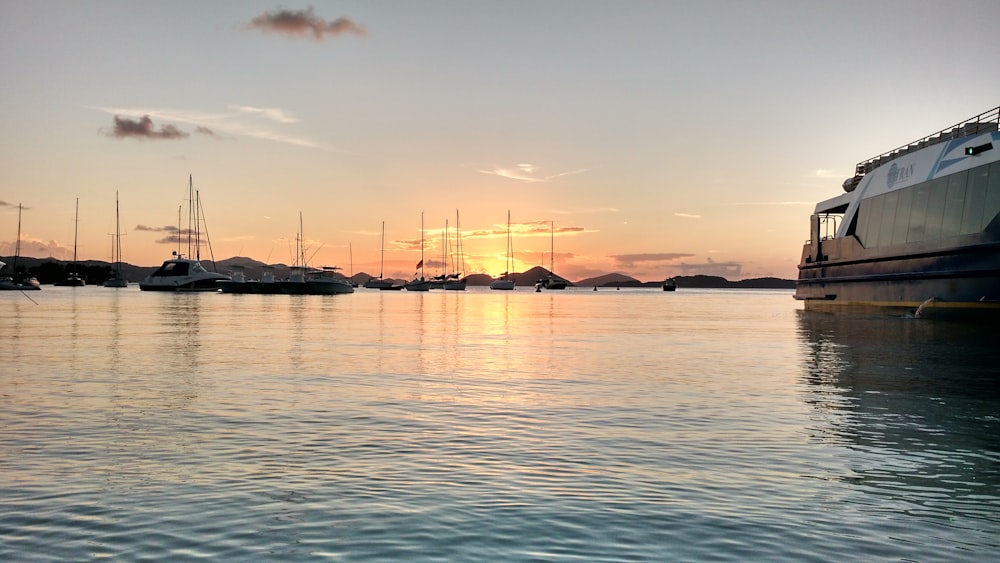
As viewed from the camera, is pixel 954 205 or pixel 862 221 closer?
pixel 954 205

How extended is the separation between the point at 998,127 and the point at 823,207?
24058mm

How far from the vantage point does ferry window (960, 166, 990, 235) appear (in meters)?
38.1

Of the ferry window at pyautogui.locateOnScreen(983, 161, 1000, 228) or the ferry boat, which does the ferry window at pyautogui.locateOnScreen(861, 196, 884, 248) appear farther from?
the ferry window at pyautogui.locateOnScreen(983, 161, 1000, 228)

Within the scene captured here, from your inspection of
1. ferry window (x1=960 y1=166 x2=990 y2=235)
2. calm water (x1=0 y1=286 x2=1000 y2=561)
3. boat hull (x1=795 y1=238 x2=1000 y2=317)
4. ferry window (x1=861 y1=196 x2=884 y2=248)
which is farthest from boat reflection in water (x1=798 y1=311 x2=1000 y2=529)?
ferry window (x1=861 y1=196 x2=884 y2=248)

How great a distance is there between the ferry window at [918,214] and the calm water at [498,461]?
22.2 metres

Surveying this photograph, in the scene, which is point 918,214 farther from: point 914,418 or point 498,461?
point 498,461

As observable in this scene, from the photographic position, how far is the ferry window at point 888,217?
48781mm

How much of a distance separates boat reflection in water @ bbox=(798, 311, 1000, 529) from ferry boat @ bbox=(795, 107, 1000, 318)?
8.05m

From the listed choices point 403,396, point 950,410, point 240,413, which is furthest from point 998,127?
point 240,413

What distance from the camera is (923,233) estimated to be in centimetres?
4403

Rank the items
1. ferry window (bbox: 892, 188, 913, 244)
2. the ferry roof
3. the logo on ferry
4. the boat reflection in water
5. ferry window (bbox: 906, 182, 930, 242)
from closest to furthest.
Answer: the boat reflection in water, ferry window (bbox: 906, 182, 930, 242), ferry window (bbox: 892, 188, 913, 244), the logo on ferry, the ferry roof

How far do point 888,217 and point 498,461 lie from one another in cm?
4624

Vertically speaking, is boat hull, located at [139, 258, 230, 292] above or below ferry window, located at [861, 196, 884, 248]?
below

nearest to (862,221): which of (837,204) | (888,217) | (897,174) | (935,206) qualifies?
(888,217)
